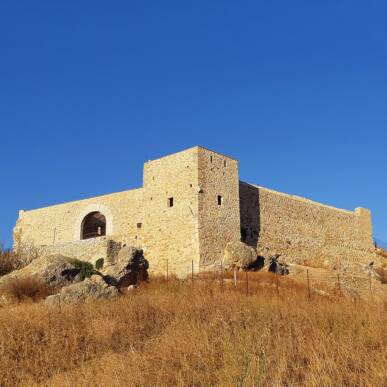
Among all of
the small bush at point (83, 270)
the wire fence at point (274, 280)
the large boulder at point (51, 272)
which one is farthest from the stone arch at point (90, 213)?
the large boulder at point (51, 272)

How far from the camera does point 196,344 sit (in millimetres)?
5727

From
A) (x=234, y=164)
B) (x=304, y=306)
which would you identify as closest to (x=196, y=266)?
(x=234, y=164)

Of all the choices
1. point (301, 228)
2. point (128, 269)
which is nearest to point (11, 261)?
point (128, 269)

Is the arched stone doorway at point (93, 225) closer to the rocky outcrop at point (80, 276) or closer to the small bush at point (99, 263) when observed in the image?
the small bush at point (99, 263)

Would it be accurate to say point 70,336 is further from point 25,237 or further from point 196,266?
point 25,237

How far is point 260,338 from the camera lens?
5770 mm

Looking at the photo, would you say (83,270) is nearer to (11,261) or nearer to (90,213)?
(11,261)

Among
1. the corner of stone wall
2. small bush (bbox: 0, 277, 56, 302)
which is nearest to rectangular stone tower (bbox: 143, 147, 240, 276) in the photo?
small bush (bbox: 0, 277, 56, 302)

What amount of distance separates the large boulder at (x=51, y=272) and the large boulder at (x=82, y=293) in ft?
6.09

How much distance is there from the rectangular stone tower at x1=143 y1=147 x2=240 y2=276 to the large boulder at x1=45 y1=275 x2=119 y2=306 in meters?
8.12

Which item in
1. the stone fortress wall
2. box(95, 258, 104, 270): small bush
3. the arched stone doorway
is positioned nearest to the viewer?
box(95, 258, 104, 270): small bush

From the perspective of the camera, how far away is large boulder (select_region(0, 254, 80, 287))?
11.7 meters

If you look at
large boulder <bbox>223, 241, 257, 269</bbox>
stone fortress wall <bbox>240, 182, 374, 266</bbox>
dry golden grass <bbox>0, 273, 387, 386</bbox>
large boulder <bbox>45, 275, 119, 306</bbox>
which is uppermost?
stone fortress wall <bbox>240, 182, 374, 266</bbox>

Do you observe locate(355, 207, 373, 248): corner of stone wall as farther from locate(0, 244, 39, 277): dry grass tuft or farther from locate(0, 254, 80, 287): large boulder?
locate(0, 254, 80, 287): large boulder
